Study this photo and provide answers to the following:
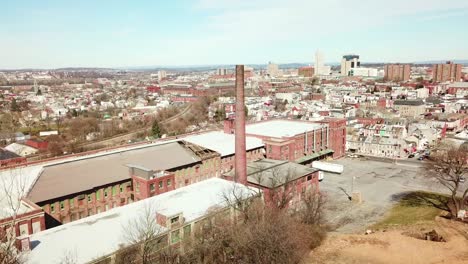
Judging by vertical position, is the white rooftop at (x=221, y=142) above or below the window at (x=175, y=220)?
above

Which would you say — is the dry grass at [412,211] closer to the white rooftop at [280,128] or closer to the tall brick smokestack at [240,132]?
the tall brick smokestack at [240,132]

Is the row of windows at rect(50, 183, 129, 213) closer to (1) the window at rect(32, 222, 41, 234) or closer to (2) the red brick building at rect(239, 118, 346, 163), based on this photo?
(1) the window at rect(32, 222, 41, 234)

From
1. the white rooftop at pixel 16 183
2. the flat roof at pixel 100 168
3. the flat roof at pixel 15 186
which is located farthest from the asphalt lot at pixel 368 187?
the white rooftop at pixel 16 183

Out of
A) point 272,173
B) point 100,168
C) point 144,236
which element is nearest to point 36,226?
point 144,236

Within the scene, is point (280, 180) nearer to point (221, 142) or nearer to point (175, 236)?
point (221, 142)

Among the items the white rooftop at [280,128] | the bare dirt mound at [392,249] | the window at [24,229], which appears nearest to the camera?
the window at [24,229]

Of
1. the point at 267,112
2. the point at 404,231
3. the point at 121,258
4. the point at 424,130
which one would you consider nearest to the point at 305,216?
the point at 404,231

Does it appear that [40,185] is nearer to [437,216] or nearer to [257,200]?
[257,200]
